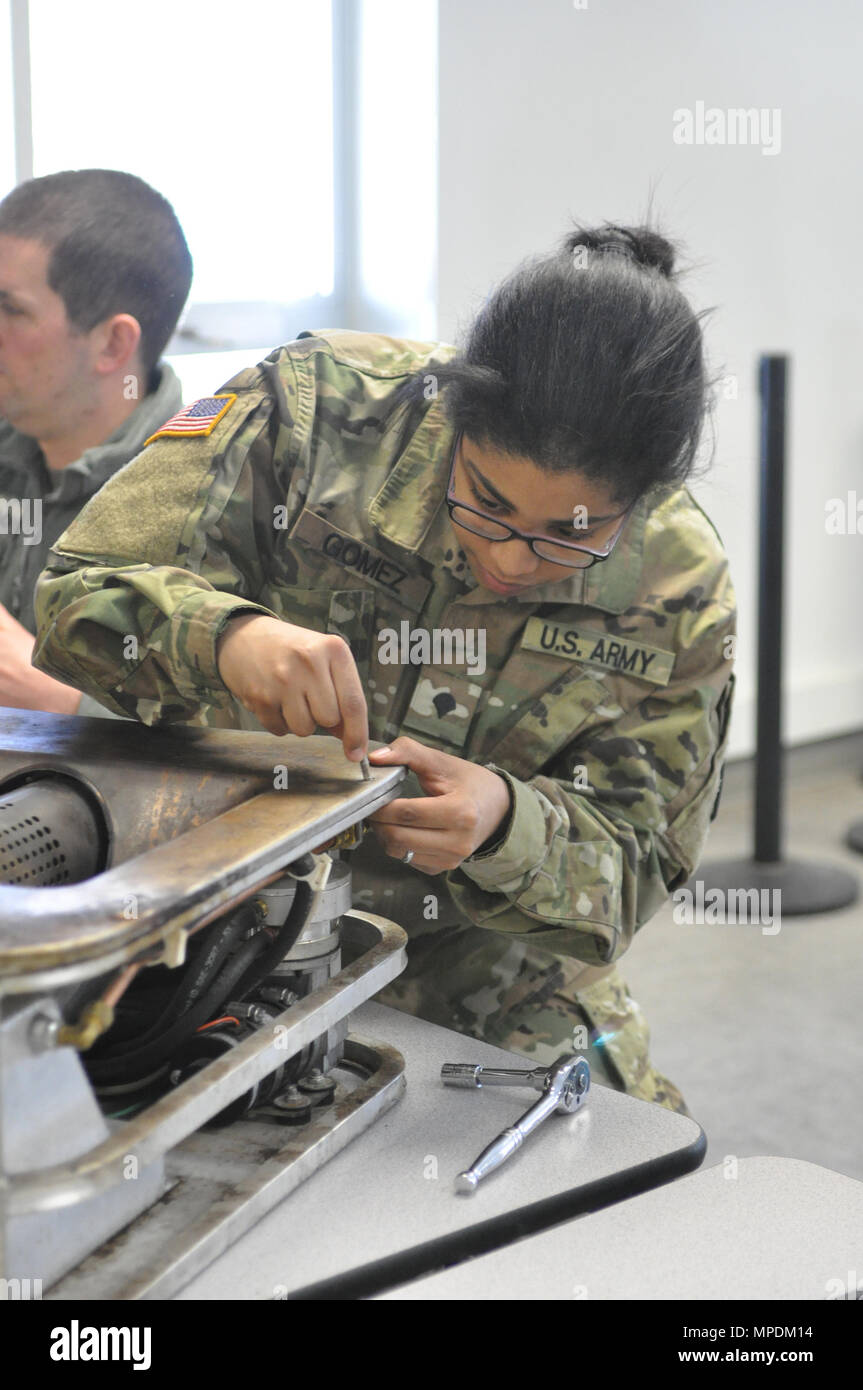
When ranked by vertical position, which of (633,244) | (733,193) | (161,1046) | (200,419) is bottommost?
(161,1046)

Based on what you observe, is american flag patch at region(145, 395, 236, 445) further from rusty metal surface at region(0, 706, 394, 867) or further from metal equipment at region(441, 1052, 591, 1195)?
metal equipment at region(441, 1052, 591, 1195)

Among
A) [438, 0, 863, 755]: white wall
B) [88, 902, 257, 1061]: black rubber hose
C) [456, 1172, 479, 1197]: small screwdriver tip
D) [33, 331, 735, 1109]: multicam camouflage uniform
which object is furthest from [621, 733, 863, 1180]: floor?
[88, 902, 257, 1061]: black rubber hose

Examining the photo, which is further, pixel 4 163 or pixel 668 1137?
pixel 4 163

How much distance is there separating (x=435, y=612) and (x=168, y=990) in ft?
1.64

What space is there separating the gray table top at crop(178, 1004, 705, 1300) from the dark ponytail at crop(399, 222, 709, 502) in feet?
1.56

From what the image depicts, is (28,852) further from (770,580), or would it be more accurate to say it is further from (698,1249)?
(770,580)

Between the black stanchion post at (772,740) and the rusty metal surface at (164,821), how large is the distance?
2.24 m

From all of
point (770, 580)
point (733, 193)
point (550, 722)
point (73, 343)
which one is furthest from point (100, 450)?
point (733, 193)

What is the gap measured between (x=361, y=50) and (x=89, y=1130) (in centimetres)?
283

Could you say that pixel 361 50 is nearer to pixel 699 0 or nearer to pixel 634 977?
pixel 699 0

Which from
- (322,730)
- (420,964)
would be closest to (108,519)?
(322,730)

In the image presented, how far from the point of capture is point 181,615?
1.08m

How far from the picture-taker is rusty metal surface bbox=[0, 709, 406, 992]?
0.66 meters

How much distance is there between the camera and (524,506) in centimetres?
114
